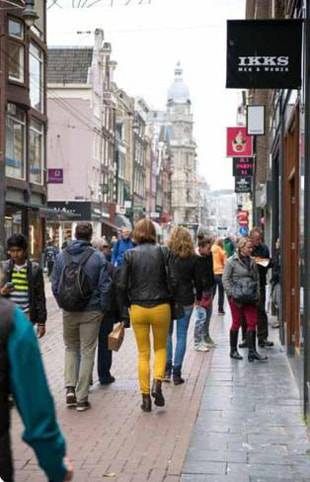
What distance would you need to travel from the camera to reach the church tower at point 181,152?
6186 inches

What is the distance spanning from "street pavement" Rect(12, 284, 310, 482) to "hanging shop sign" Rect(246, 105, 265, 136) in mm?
10961

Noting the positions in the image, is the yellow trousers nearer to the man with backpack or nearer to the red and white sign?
the man with backpack

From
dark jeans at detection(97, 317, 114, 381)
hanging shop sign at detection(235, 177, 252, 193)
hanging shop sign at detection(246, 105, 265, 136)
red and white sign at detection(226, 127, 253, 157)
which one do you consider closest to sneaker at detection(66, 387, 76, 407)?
dark jeans at detection(97, 317, 114, 381)

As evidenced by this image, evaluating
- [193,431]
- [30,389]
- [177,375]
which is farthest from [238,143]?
[30,389]

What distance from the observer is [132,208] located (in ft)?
239


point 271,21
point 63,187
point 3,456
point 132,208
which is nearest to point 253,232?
point 271,21

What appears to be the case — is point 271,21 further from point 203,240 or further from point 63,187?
point 63,187

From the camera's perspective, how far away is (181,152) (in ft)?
538

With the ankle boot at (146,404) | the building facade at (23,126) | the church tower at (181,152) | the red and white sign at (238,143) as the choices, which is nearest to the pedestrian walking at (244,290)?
the ankle boot at (146,404)

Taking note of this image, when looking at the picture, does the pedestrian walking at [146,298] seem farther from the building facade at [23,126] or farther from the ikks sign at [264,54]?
the building facade at [23,126]

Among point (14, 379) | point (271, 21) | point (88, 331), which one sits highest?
point (271, 21)

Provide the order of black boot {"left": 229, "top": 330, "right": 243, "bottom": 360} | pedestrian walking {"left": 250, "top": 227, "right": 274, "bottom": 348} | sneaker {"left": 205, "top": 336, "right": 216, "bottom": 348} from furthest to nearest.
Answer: sneaker {"left": 205, "top": 336, "right": 216, "bottom": 348} → pedestrian walking {"left": 250, "top": 227, "right": 274, "bottom": 348} → black boot {"left": 229, "top": 330, "right": 243, "bottom": 360}

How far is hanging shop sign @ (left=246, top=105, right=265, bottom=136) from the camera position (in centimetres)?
2038

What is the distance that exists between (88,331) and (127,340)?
5.41m
